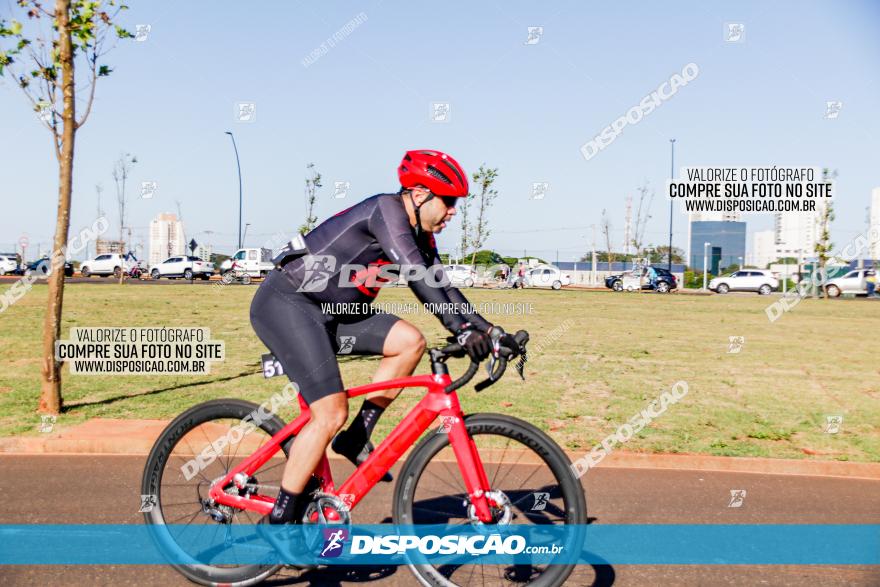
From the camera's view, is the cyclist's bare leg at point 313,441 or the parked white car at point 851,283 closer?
the cyclist's bare leg at point 313,441

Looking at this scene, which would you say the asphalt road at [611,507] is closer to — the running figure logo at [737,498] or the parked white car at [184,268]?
the running figure logo at [737,498]

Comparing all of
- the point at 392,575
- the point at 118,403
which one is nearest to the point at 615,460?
the point at 392,575

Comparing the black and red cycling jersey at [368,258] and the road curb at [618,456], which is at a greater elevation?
the black and red cycling jersey at [368,258]

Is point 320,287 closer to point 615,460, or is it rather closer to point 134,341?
point 615,460

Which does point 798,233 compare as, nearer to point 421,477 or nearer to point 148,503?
point 421,477

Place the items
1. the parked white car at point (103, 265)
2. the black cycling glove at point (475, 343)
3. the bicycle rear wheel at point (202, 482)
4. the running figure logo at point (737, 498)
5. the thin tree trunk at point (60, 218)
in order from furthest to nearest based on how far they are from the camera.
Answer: the parked white car at point (103, 265)
the thin tree trunk at point (60, 218)
the running figure logo at point (737, 498)
the bicycle rear wheel at point (202, 482)
the black cycling glove at point (475, 343)

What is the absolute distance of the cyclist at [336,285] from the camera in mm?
3277

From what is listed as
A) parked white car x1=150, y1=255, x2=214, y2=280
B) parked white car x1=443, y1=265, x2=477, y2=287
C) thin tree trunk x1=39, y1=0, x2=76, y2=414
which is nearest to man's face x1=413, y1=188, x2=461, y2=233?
thin tree trunk x1=39, y1=0, x2=76, y2=414

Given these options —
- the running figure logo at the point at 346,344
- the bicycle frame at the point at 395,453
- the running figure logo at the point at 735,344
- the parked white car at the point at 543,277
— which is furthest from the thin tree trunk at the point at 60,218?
the parked white car at the point at 543,277

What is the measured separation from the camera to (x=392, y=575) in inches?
148

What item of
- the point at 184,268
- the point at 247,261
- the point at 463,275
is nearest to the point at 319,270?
the point at 463,275

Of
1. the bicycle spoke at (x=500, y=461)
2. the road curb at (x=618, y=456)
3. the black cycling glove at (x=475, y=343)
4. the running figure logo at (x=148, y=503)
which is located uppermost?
the black cycling glove at (x=475, y=343)

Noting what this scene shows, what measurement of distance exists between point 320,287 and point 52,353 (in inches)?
193

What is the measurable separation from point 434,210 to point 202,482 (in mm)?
1821
